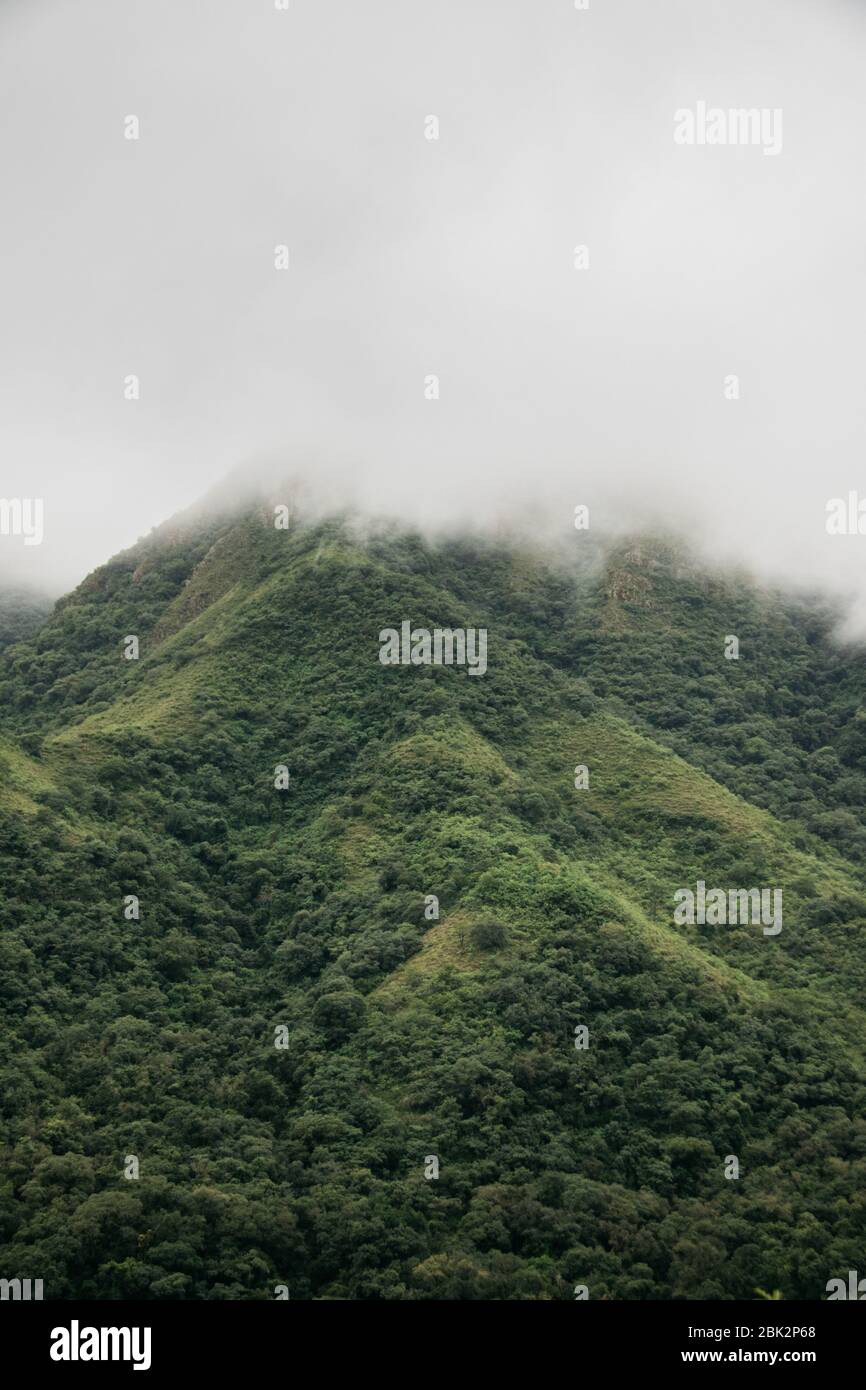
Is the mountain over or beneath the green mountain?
over

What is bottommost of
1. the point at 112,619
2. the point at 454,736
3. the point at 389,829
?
the point at 389,829

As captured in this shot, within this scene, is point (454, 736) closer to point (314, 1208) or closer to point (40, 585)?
point (314, 1208)

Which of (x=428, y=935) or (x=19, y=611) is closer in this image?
(x=428, y=935)

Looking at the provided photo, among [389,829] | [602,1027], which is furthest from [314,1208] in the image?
[389,829]

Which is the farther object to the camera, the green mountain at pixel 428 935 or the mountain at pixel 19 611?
the mountain at pixel 19 611

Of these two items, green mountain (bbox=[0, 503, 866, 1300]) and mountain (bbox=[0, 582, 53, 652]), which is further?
mountain (bbox=[0, 582, 53, 652])

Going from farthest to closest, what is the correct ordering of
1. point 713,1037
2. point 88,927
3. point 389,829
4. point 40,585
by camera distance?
point 40,585
point 389,829
point 88,927
point 713,1037

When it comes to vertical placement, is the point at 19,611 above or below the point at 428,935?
above

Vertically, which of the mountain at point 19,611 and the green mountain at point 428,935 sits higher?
the mountain at point 19,611
